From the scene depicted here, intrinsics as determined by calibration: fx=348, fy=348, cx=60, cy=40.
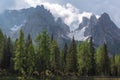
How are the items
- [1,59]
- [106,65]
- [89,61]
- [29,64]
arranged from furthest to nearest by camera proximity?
[106,65]
[89,61]
[1,59]
[29,64]

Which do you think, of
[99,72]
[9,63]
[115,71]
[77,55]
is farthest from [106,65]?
[9,63]

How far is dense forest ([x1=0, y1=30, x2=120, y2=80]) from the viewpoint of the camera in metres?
93.6

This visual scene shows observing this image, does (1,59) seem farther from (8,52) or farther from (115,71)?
(115,71)

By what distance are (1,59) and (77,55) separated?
2674 cm

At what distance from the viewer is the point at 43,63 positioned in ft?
314

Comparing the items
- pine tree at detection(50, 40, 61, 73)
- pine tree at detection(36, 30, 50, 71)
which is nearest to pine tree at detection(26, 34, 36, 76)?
pine tree at detection(36, 30, 50, 71)

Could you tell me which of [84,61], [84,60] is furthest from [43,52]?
[84,61]

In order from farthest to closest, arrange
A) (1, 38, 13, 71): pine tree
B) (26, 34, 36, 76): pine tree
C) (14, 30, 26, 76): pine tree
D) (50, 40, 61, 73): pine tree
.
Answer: (50, 40, 61, 73): pine tree → (1, 38, 13, 71): pine tree → (26, 34, 36, 76): pine tree → (14, 30, 26, 76): pine tree

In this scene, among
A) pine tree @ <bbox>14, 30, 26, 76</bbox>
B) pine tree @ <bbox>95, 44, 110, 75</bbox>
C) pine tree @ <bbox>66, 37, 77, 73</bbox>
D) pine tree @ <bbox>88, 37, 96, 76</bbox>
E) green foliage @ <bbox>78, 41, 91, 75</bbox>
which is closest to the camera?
pine tree @ <bbox>14, 30, 26, 76</bbox>

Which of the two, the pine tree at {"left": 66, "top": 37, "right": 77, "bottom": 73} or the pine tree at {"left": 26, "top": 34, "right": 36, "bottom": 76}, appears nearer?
the pine tree at {"left": 26, "top": 34, "right": 36, "bottom": 76}

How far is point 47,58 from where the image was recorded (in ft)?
316

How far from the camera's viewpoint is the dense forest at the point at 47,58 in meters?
93.6

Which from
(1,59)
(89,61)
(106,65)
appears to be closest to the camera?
(1,59)

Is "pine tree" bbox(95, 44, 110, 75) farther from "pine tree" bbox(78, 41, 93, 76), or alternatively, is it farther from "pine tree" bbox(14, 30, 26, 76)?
"pine tree" bbox(14, 30, 26, 76)
